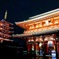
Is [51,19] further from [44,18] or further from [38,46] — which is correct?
[38,46]

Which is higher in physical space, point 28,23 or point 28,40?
point 28,23

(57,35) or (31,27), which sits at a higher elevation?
(31,27)

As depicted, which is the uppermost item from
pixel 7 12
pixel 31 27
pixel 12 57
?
pixel 7 12

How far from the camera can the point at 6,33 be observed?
31.5m

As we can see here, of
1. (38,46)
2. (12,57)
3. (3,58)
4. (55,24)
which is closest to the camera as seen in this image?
(3,58)

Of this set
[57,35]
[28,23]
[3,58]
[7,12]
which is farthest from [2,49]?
[7,12]

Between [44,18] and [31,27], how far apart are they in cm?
402

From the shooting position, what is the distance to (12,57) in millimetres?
14727

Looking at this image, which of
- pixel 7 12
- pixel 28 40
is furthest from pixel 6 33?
pixel 7 12

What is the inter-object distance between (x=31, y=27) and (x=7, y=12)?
23772 mm

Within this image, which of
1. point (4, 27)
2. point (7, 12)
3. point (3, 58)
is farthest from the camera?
point (7, 12)

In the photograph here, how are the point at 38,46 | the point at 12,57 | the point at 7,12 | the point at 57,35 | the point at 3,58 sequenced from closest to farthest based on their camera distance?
the point at 3,58 < the point at 12,57 < the point at 57,35 < the point at 38,46 < the point at 7,12

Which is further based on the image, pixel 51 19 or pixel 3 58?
pixel 51 19

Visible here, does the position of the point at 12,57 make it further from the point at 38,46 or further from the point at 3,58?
the point at 38,46
